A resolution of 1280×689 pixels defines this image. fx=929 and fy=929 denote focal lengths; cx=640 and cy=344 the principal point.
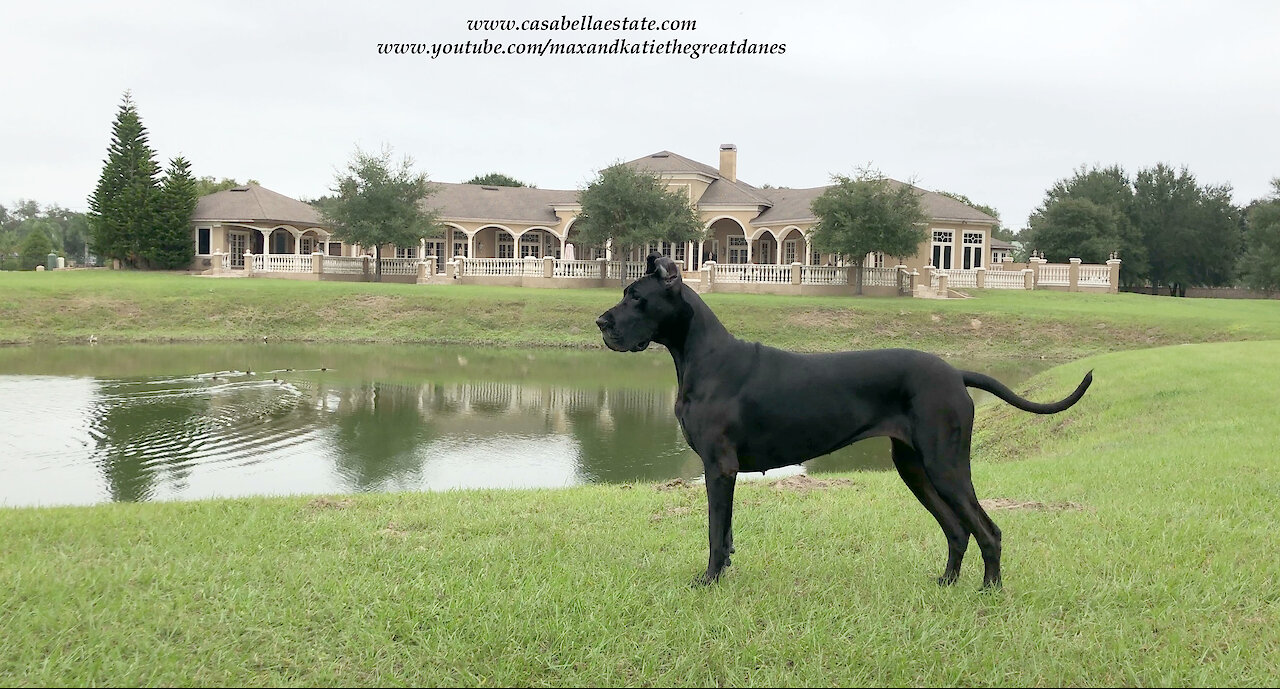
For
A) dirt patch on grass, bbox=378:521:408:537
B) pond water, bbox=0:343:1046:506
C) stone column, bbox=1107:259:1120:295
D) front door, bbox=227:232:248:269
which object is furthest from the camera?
front door, bbox=227:232:248:269

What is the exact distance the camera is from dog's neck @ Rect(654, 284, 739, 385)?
4.85m

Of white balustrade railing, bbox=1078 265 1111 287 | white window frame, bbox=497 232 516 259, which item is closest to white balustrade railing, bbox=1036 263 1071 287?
white balustrade railing, bbox=1078 265 1111 287

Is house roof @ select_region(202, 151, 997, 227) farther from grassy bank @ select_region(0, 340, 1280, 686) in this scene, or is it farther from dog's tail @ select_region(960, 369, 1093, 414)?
dog's tail @ select_region(960, 369, 1093, 414)

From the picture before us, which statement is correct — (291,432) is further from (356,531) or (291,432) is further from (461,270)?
(461,270)

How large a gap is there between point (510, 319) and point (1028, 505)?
24807 mm

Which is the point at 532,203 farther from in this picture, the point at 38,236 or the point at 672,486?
the point at 672,486

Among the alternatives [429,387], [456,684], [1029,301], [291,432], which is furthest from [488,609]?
[1029,301]

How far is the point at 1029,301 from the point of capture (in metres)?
35.3

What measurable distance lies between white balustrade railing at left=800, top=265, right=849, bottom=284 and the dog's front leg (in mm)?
36278

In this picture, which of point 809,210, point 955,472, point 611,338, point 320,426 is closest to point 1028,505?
point 955,472

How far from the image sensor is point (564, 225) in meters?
50.1

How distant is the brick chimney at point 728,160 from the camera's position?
177ft

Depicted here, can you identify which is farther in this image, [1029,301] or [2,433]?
[1029,301]

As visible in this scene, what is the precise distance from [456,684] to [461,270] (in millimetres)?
39962
